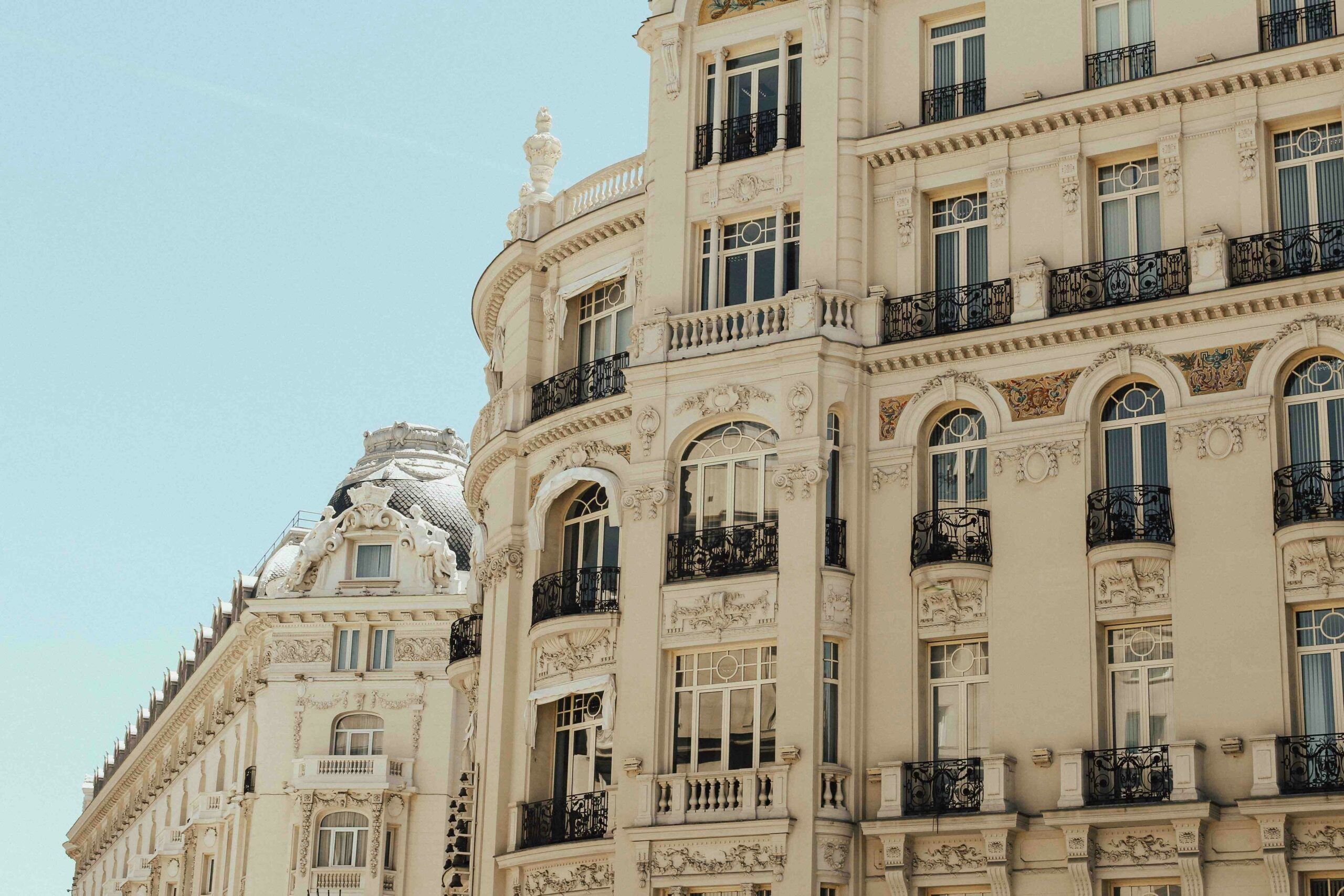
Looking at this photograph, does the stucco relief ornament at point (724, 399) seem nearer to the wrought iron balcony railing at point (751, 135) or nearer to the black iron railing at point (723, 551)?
the black iron railing at point (723, 551)

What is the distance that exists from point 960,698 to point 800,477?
410 centimetres

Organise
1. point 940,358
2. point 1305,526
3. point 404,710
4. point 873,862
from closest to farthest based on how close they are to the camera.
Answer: point 1305,526 → point 873,862 → point 940,358 → point 404,710

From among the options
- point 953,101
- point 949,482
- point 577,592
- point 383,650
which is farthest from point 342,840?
point 953,101

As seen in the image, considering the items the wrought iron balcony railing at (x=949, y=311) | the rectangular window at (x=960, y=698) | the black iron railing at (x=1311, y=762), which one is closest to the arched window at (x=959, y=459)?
the wrought iron balcony railing at (x=949, y=311)

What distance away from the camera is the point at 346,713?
59000mm

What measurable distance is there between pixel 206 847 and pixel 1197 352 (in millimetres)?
43249

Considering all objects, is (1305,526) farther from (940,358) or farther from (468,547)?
(468,547)

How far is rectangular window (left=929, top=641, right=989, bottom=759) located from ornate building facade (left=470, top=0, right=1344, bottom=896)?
6cm

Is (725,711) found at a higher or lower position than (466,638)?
lower

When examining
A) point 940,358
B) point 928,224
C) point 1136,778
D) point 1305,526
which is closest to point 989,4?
point 928,224

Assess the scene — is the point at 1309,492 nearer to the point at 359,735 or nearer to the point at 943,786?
the point at 943,786

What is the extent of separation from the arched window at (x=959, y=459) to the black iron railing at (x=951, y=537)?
0.94 ft

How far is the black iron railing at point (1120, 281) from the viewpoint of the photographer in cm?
2955

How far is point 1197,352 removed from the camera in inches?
1141
